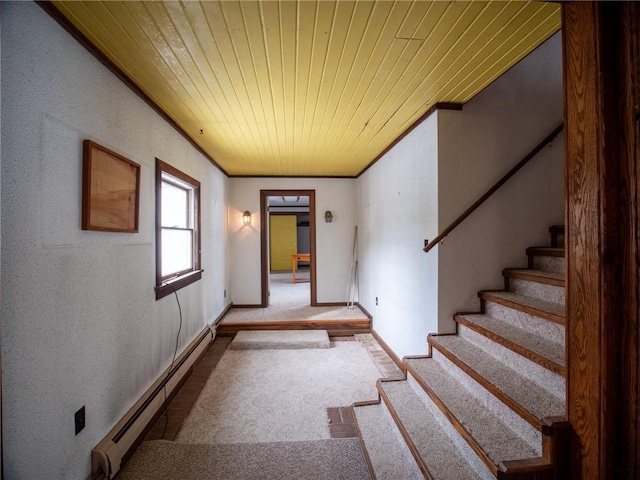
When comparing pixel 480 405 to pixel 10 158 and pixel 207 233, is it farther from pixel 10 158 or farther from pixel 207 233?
pixel 207 233

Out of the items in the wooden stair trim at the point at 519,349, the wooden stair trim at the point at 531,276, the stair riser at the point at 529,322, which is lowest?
the wooden stair trim at the point at 519,349

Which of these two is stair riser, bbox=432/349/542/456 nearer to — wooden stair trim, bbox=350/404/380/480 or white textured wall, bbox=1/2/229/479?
wooden stair trim, bbox=350/404/380/480

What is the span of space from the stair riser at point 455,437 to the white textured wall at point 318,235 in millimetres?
3087

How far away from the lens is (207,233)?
3662 mm

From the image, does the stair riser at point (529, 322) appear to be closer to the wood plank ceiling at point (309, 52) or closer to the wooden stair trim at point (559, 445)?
the wooden stair trim at point (559, 445)

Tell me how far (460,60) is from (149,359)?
2941mm

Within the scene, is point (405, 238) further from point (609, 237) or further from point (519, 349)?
point (609, 237)

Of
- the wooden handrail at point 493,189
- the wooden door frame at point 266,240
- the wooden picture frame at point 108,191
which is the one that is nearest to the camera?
the wooden picture frame at point 108,191

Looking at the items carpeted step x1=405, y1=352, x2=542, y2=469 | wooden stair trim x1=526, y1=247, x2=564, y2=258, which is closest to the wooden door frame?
carpeted step x1=405, y1=352, x2=542, y2=469

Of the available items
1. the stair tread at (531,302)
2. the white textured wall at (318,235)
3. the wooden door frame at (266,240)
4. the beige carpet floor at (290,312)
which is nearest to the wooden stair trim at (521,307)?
the stair tread at (531,302)

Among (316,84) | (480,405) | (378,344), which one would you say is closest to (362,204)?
(378,344)

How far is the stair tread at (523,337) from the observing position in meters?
1.48

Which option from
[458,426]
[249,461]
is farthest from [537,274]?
[249,461]

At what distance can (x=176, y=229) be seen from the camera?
2.86 meters
